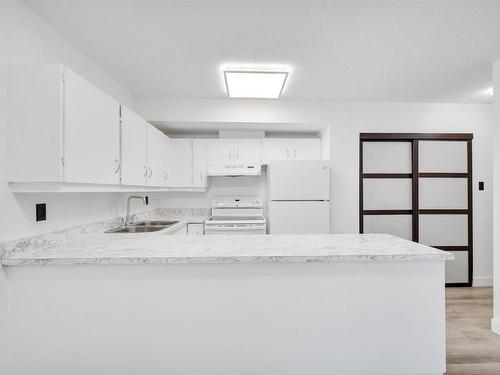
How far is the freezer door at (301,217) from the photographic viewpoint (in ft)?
11.8

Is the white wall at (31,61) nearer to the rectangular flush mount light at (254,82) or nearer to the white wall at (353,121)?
the rectangular flush mount light at (254,82)

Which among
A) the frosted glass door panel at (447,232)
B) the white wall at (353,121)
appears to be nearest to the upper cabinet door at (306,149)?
the white wall at (353,121)

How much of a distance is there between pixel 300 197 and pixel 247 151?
1.04m

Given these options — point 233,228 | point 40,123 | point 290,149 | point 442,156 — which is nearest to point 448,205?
point 442,156

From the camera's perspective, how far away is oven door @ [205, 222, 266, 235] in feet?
12.3

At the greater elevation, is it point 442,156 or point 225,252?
point 442,156

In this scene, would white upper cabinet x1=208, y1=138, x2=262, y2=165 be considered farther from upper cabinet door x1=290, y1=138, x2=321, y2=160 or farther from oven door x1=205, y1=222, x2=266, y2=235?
oven door x1=205, y1=222, x2=266, y2=235

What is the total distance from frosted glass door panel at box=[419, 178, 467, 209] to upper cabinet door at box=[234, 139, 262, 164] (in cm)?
234

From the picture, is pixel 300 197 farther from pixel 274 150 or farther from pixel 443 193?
pixel 443 193

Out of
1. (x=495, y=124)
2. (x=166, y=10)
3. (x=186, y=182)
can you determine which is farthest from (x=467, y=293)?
(x=166, y=10)

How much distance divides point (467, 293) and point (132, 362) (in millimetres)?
4101

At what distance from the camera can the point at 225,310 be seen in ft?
5.49

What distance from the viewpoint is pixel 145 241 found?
2.00 metres

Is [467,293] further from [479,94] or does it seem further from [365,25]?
[365,25]
